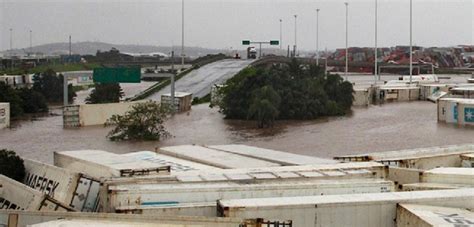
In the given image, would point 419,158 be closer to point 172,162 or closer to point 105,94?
point 172,162

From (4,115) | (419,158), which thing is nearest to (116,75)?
(4,115)

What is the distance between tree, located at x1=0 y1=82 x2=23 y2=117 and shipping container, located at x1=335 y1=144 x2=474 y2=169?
750 inches

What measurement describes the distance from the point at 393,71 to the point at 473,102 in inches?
2021

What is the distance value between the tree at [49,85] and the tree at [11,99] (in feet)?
24.6

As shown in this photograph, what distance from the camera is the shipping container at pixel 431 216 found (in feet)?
26.1

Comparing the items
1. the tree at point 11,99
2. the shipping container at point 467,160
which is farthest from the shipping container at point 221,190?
the tree at point 11,99

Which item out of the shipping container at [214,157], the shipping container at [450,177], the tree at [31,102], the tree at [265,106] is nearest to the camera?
the shipping container at [450,177]

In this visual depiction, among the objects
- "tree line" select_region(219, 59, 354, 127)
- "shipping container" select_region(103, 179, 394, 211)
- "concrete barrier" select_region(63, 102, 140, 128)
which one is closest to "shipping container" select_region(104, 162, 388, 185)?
"shipping container" select_region(103, 179, 394, 211)

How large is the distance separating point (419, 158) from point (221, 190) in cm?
509

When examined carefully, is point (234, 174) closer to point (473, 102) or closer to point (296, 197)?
point (296, 197)

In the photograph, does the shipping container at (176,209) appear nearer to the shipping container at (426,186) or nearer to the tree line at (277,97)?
the shipping container at (426,186)

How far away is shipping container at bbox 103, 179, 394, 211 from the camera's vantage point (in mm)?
8539

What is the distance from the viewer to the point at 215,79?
4550cm

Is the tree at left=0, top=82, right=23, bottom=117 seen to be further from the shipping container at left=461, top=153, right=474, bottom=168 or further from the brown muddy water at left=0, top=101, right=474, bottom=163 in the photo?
the shipping container at left=461, top=153, right=474, bottom=168
